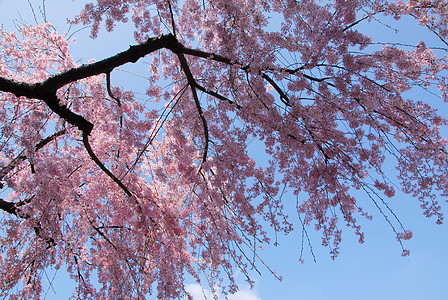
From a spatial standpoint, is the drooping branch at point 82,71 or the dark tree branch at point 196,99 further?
the dark tree branch at point 196,99

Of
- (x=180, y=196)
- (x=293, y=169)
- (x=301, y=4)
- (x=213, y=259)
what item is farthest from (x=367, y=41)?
(x=180, y=196)

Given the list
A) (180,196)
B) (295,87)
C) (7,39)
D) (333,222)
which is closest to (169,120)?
(180,196)

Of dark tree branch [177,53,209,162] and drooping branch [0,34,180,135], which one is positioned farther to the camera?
dark tree branch [177,53,209,162]

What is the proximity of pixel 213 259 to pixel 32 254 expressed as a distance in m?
2.53

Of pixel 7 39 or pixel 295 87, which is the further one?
pixel 7 39

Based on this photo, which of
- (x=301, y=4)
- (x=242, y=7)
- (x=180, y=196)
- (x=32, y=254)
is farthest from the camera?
(x=180, y=196)

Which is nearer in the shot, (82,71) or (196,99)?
(82,71)

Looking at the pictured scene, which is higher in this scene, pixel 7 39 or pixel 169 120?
pixel 7 39

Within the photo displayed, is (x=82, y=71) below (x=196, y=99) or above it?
below

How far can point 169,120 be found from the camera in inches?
187

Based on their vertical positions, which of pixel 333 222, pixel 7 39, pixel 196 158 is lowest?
pixel 333 222

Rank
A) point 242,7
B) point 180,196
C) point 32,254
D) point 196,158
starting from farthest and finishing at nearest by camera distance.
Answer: point 180,196, point 196,158, point 32,254, point 242,7

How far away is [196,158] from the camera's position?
4953mm

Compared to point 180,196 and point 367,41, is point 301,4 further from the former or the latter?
point 180,196
